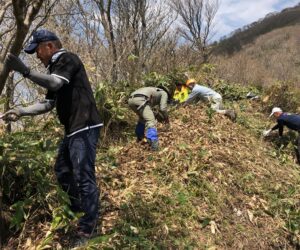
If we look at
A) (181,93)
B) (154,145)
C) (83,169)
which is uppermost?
(83,169)

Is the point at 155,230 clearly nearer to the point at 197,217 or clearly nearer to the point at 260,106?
the point at 197,217

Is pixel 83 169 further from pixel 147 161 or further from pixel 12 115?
pixel 147 161

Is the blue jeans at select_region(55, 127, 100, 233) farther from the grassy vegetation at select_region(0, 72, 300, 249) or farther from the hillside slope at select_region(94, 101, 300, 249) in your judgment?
the hillside slope at select_region(94, 101, 300, 249)

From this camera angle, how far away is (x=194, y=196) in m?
5.91

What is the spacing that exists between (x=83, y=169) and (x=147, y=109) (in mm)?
3506

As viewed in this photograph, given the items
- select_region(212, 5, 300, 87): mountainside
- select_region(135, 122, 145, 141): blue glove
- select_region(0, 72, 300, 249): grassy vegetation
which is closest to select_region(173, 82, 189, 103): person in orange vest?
select_region(0, 72, 300, 249): grassy vegetation

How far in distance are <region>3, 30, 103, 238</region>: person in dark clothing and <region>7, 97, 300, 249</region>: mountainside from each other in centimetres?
39

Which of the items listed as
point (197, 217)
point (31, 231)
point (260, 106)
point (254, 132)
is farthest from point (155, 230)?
point (260, 106)

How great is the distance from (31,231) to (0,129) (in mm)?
1216

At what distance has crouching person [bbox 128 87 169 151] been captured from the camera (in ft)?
23.1

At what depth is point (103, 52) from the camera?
28.6ft

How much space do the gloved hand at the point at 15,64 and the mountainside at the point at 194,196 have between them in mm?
1568

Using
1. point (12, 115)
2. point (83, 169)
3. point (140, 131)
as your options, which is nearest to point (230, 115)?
point (140, 131)

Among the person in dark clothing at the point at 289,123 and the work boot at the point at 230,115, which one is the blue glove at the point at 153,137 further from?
the person in dark clothing at the point at 289,123
